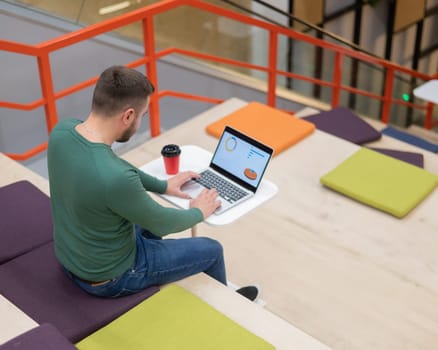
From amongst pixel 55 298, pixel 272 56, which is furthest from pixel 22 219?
pixel 272 56

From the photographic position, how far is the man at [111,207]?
2.50 meters

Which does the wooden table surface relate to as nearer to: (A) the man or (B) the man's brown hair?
(A) the man

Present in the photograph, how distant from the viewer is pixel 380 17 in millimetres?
9195

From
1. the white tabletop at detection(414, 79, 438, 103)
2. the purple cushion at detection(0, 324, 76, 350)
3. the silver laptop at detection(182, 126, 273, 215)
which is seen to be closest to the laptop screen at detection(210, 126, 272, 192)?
the silver laptop at detection(182, 126, 273, 215)

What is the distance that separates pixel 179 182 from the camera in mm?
3080

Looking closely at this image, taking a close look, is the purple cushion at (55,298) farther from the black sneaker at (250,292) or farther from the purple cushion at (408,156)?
the purple cushion at (408,156)

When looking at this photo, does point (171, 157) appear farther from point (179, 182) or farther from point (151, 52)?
point (151, 52)

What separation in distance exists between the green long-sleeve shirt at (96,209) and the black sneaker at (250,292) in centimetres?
71

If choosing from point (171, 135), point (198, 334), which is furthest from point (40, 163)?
point (198, 334)

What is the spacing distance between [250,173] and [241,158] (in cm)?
11

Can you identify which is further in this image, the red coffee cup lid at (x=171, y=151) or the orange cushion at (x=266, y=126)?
the orange cushion at (x=266, y=126)

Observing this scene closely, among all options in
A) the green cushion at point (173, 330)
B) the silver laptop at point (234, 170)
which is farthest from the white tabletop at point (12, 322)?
the silver laptop at point (234, 170)

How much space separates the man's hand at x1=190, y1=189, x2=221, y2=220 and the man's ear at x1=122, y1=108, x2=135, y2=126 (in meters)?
0.51

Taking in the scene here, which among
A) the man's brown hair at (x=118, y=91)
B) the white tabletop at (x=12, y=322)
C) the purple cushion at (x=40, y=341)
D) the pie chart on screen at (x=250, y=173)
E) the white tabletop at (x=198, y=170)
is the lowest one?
the white tabletop at (x=12, y=322)
